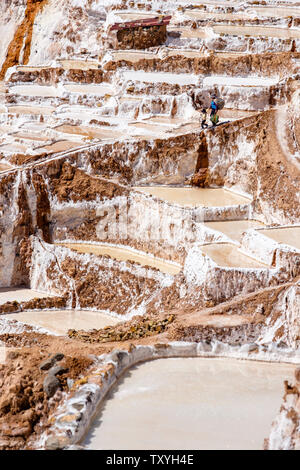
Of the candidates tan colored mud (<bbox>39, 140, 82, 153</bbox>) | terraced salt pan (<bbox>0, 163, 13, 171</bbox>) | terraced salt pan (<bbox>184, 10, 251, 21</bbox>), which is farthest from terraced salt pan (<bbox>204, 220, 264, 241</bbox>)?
terraced salt pan (<bbox>184, 10, 251, 21</bbox>)

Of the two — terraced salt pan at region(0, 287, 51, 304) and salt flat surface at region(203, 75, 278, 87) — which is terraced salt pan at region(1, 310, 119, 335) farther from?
salt flat surface at region(203, 75, 278, 87)

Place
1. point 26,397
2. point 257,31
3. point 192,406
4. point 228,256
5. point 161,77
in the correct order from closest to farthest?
point 192,406
point 26,397
point 228,256
point 161,77
point 257,31

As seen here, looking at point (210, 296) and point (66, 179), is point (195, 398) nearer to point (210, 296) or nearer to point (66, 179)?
point (210, 296)

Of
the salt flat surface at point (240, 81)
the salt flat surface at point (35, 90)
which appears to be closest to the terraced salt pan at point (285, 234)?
the salt flat surface at point (240, 81)

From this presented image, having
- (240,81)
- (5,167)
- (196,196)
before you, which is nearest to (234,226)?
(196,196)

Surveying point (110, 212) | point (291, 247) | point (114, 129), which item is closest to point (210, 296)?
point (291, 247)

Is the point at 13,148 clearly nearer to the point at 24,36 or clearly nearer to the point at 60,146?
the point at 60,146

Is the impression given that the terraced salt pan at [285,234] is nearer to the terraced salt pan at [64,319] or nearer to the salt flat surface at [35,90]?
the terraced salt pan at [64,319]
